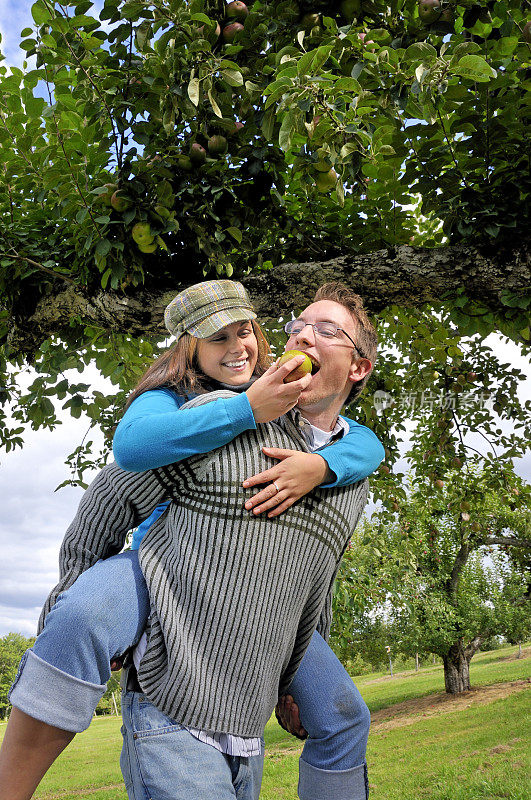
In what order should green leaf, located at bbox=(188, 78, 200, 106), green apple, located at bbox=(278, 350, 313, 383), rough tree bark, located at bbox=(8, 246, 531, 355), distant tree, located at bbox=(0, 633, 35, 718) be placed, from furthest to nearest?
distant tree, located at bbox=(0, 633, 35, 718) → rough tree bark, located at bbox=(8, 246, 531, 355) → green leaf, located at bbox=(188, 78, 200, 106) → green apple, located at bbox=(278, 350, 313, 383)

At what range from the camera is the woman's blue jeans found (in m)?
1.21

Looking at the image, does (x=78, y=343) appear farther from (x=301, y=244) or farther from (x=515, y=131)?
(x=515, y=131)

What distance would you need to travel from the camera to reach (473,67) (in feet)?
6.59

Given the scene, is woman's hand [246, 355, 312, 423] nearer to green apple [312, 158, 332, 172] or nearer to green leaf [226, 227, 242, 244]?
green apple [312, 158, 332, 172]

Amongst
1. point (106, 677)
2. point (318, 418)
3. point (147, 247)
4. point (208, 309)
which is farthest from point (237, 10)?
point (106, 677)

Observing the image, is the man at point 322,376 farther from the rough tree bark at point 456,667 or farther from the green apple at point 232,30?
the rough tree bark at point 456,667

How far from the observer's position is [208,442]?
1336mm

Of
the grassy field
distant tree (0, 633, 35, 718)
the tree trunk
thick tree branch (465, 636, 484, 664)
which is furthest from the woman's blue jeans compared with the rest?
distant tree (0, 633, 35, 718)

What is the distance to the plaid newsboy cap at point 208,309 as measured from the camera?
1.80 meters

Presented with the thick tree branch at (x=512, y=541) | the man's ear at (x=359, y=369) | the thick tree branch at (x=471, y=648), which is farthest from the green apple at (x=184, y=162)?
the thick tree branch at (x=471, y=648)

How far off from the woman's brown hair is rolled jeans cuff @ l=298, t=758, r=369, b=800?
1017mm

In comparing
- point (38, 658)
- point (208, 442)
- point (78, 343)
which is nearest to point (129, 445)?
point (208, 442)

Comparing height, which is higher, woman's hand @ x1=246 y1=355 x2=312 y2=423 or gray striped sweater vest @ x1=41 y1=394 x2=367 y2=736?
woman's hand @ x1=246 y1=355 x2=312 y2=423

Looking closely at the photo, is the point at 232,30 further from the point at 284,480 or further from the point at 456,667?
the point at 456,667
